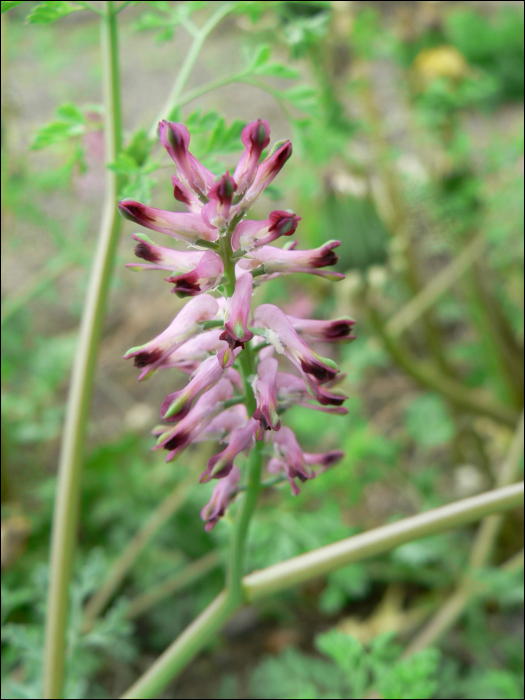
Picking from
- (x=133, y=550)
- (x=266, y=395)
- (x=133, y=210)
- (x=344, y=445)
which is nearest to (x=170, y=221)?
(x=133, y=210)

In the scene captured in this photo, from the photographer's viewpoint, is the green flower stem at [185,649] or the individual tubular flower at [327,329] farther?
the green flower stem at [185,649]

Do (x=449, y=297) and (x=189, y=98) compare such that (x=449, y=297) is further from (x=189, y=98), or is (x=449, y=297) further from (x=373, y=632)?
(x=189, y=98)

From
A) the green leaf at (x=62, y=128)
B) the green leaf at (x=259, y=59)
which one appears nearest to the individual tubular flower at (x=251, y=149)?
the green leaf at (x=259, y=59)

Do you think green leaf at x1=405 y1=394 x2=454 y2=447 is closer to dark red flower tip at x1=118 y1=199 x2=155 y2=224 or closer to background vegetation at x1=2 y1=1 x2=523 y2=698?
background vegetation at x1=2 y1=1 x2=523 y2=698

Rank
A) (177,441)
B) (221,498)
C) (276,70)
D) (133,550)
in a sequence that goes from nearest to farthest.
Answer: (177,441)
(221,498)
(276,70)
(133,550)

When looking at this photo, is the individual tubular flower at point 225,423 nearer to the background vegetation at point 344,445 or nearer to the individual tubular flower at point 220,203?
the individual tubular flower at point 220,203

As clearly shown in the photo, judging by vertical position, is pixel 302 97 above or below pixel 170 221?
above

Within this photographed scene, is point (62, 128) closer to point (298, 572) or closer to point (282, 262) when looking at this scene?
point (282, 262)
